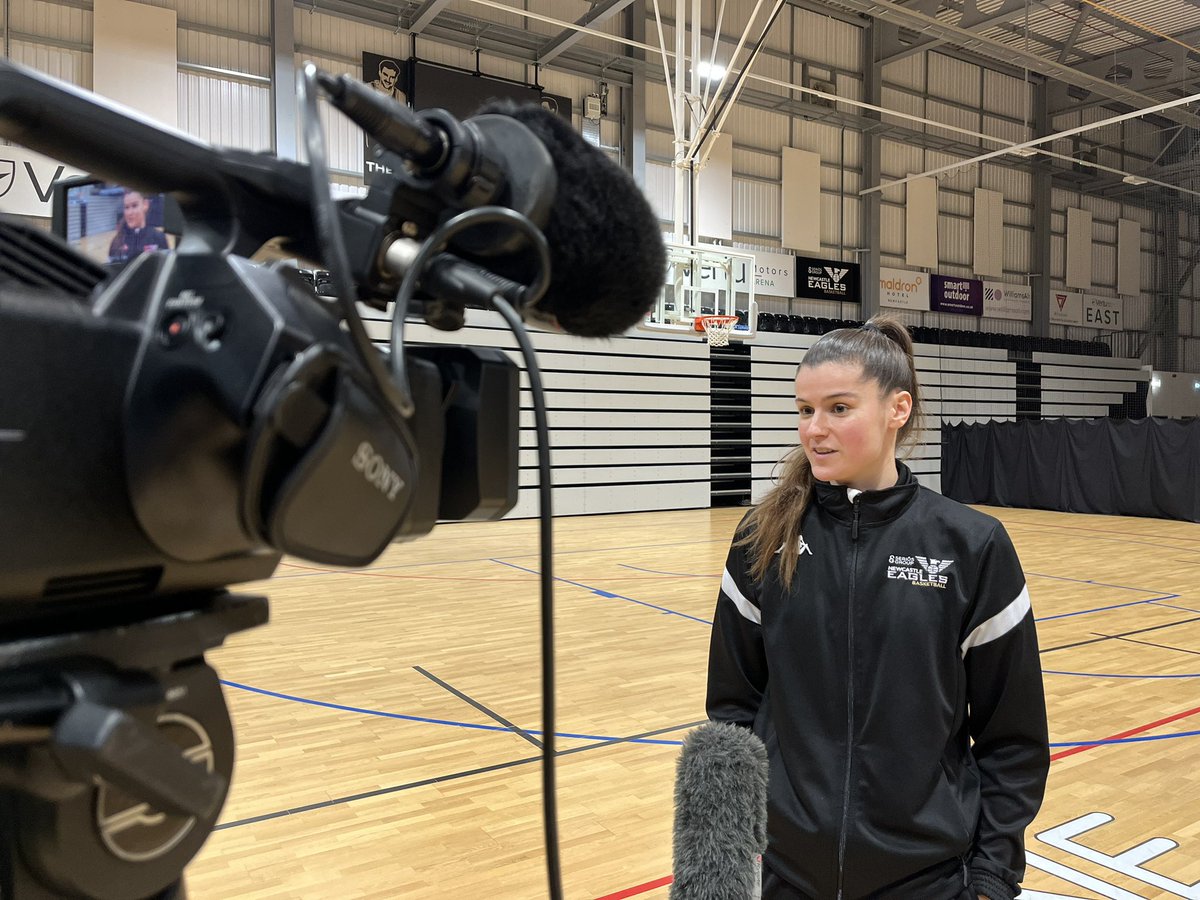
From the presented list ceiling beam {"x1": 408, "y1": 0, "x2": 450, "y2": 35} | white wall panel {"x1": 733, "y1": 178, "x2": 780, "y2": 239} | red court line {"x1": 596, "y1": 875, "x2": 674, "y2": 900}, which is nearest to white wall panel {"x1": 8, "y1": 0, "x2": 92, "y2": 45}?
ceiling beam {"x1": 408, "y1": 0, "x2": 450, "y2": 35}

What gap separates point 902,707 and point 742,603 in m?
0.32

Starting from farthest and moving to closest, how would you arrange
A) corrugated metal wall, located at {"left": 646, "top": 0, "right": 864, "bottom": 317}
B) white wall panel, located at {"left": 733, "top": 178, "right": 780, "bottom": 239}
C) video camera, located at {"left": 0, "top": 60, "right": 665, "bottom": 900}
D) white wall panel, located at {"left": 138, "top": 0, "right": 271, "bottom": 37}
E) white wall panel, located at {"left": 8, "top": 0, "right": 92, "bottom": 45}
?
white wall panel, located at {"left": 733, "top": 178, "right": 780, "bottom": 239} → corrugated metal wall, located at {"left": 646, "top": 0, "right": 864, "bottom": 317} → white wall panel, located at {"left": 138, "top": 0, "right": 271, "bottom": 37} → white wall panel, located at {"left": 8, "top": 0, "right": 92, "bottom": 45} → video camera, located at {"left": 0, "top": 60, "right": 665, "bottom": 900}

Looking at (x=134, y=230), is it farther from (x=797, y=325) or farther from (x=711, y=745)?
(x=797, y=325)

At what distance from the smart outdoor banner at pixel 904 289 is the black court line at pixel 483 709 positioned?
13.4 metres

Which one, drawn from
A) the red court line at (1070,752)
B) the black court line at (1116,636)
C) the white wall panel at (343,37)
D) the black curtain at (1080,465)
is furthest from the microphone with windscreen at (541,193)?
the black curtain at (1080,465)

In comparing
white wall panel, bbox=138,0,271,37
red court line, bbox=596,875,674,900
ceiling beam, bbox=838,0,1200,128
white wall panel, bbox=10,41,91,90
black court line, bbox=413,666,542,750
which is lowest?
black court line, bbox=413,666,542,750

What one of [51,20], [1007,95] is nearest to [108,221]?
[51,20]

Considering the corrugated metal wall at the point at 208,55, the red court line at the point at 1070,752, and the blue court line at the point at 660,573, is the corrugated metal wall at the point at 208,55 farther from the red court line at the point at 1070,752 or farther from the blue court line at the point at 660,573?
the red court line at the point at 1070,752

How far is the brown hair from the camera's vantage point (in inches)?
60.5

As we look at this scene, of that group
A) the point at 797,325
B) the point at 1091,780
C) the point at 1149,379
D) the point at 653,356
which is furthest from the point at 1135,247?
the point at 1091,780

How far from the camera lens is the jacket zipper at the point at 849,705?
1.37 m

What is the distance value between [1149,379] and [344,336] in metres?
21.8

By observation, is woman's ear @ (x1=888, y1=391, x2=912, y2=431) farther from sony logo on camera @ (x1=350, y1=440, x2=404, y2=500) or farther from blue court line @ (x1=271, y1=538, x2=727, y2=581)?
blue court line @ (x1=271, y1=538, x2=727, y2=581)

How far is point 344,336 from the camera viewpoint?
19.3 inches
